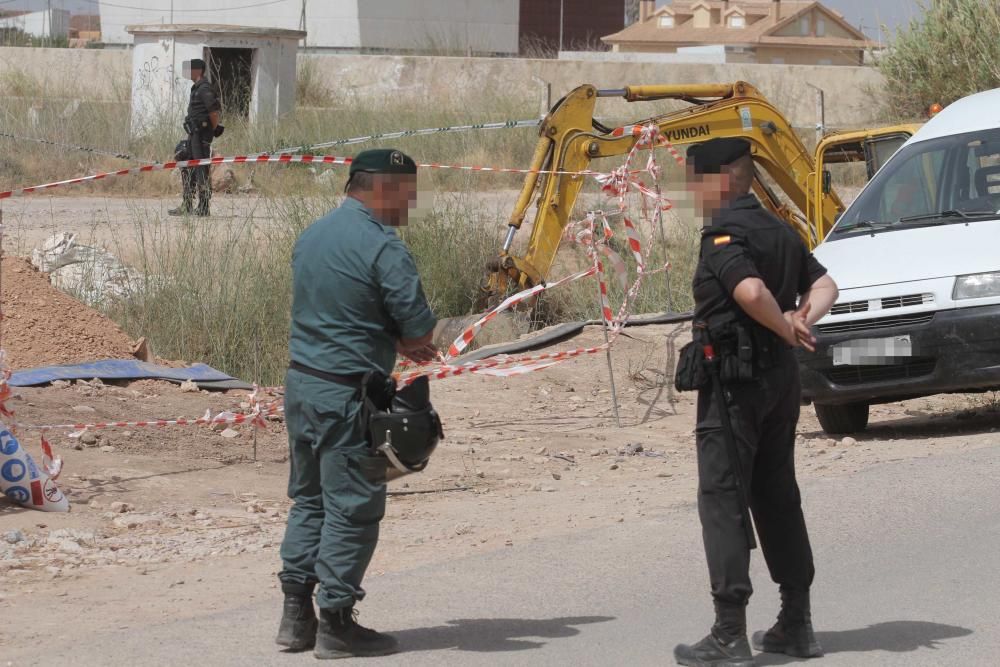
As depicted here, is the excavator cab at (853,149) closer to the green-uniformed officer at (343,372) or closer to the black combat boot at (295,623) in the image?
the green-uniformed officer at (343,372)

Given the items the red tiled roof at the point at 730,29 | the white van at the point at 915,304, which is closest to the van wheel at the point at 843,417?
the white van at the point at 915,304

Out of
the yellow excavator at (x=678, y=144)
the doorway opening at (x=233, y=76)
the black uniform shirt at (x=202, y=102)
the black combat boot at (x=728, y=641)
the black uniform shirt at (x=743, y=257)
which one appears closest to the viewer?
the black uniform shirt at (x=743, y=257)

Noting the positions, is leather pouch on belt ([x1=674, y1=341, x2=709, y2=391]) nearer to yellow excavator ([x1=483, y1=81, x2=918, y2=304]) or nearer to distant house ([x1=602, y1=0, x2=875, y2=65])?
yellow excavator ([x1=483, y1=81, x2=918, y2=304])

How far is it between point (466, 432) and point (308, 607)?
Answer: 5.18m

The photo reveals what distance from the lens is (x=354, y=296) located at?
5.25 metres

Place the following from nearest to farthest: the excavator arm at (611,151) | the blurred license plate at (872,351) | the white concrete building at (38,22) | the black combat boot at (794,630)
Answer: the black combat boot at (794,630), the blurred license plate at (872,351), the excavator arm at (611,151), the white concrete building at (38,22)

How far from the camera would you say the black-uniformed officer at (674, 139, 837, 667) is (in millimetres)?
5074

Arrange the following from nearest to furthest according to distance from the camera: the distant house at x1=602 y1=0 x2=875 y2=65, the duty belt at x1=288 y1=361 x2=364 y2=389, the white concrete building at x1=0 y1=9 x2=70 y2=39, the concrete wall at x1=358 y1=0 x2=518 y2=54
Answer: the duty belt at x1=288 y1=361 x2=364 y2=389 → the concrete wall at x1=358 y1=0 x2=518 y2=54 → the distant house at x1=602 y1=0 x2=875 y2=65 → the white concrete building at x1=0 y1=9 x2=70 y2=39

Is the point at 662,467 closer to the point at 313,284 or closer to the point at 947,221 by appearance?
the point at 947,221

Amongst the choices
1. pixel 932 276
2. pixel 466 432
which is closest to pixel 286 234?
pixel 466 432

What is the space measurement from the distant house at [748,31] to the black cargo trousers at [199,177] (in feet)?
153

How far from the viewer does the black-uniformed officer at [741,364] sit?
507cm

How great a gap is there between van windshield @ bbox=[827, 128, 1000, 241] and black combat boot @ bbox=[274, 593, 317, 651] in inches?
245

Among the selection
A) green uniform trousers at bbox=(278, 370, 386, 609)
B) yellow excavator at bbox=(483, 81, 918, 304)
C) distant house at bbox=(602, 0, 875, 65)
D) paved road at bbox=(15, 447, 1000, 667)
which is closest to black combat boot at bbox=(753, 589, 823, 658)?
paved road at bbox=(15, 447, 1000, 667)
